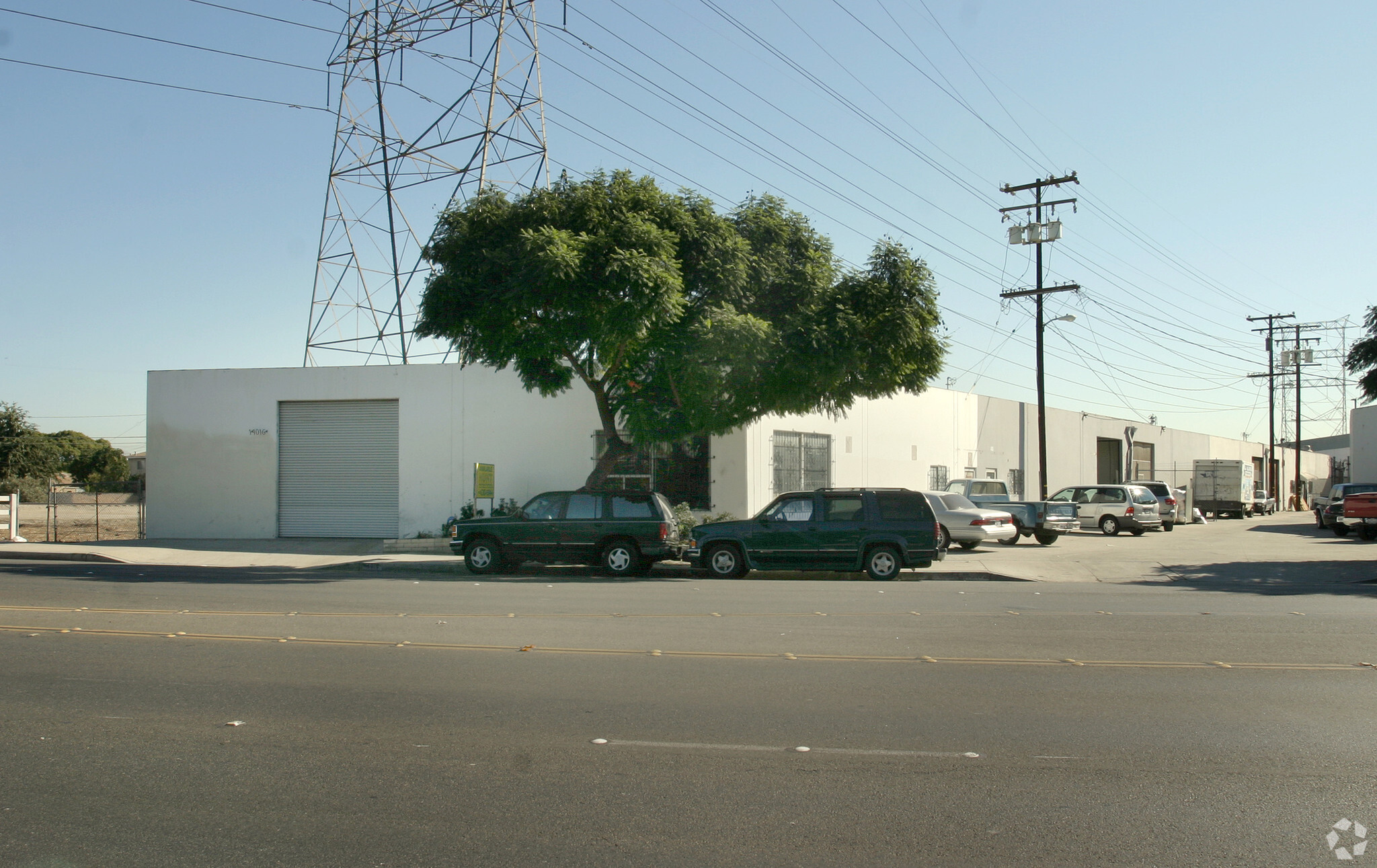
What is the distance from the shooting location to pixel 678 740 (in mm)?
6316

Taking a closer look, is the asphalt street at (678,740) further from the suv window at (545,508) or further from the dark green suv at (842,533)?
the suv window at (545,508)

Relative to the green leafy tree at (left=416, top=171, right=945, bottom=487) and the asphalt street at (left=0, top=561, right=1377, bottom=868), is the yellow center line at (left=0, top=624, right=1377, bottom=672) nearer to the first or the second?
the asphalt street at (left=0, top=561, right=1377, bottom=868)

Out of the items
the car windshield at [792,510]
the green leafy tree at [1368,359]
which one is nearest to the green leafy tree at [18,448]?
the car windshield at [792,510]

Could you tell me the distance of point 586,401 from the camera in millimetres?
25906

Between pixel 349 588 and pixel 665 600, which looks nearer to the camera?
pixel 665 600

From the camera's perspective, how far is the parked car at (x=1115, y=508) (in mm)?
32375

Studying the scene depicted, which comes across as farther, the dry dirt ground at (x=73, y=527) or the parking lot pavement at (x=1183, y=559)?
the dry dirt ground at (x=73, y=527)

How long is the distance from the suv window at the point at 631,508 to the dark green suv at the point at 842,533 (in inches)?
49.1

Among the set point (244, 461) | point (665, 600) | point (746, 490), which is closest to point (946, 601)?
point (665, 600)

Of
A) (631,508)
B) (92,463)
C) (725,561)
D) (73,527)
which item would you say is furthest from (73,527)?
(92,463)

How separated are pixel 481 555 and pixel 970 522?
38.7ft

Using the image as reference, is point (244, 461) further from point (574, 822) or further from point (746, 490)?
point (574, 822)

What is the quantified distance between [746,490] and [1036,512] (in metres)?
7.84

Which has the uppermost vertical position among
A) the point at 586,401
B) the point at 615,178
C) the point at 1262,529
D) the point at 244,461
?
the point at 615,178
